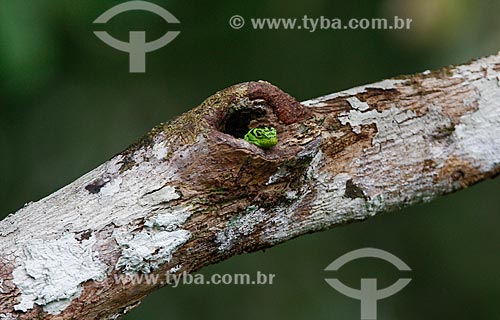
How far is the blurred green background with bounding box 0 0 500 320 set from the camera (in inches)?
74.2

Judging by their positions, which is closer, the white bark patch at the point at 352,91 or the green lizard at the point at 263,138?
the green lizard at the point at 263,138

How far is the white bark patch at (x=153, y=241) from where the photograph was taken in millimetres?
889

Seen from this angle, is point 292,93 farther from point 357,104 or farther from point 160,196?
point 160,196

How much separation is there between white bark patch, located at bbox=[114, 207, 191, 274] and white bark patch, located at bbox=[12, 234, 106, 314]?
32 millimetres

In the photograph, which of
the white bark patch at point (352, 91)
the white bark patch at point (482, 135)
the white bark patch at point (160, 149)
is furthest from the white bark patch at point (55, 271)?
the white bark patch at point (482, 135)

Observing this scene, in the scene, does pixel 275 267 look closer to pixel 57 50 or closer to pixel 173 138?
pixel 57 50

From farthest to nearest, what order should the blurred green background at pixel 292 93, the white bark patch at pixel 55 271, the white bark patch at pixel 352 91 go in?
1. the blurred green background at pixel 292 93
2. the white bark patch at pixel 352 91
3. the white bark patch at pixel 55 271

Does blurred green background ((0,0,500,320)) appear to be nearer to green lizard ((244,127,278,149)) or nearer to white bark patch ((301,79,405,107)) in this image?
white bark patch ((301,79,405,107))

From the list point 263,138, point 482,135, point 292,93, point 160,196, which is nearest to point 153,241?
point 160,196

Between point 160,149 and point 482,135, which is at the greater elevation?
point 482,135

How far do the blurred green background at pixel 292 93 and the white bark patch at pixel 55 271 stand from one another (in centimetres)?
86

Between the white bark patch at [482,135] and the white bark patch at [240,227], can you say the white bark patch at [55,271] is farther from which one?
the white bark patch at [482,135]

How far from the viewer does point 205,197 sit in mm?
908

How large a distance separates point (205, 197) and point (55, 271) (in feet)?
0.65
